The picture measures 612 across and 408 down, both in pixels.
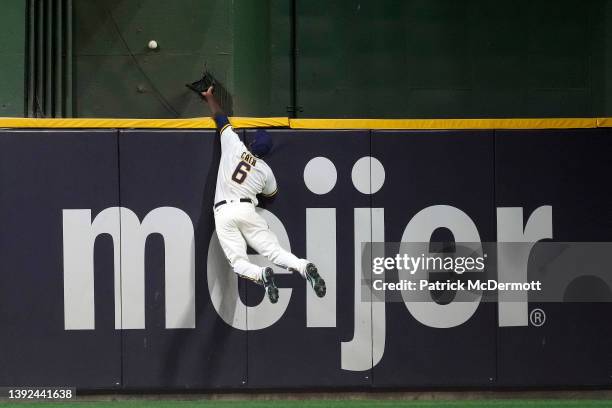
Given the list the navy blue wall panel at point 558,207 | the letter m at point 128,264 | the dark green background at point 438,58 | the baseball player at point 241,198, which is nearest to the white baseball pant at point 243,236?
the baseball player at point 241,198

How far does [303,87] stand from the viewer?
13430mm

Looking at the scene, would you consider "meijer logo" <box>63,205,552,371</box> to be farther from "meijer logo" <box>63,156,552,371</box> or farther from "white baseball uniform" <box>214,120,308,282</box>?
"white baseball uniform" <box>214,120,308,282</box>

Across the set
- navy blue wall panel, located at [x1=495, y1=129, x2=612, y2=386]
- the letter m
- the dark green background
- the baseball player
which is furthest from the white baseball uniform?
the dark green background

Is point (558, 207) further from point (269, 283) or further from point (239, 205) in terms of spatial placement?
point (239, 205)

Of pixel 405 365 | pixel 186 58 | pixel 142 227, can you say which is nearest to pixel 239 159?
pixel 142 227

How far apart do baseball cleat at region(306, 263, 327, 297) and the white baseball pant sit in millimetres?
279

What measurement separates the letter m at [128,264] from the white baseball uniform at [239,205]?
0.51m

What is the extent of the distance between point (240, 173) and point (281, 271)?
3.62 ft

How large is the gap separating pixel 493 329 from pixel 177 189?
3444 mm

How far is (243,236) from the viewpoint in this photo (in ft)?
31.8

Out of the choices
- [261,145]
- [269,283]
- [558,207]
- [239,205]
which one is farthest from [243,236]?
[558,207]

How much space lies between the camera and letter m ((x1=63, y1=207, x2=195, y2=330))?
9.83 m

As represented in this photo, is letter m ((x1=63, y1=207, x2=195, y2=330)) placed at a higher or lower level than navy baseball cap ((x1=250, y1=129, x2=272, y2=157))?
lower

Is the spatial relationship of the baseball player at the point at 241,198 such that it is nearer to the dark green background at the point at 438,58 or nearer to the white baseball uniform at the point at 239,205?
the white baseball uniform at the point at 239,205
